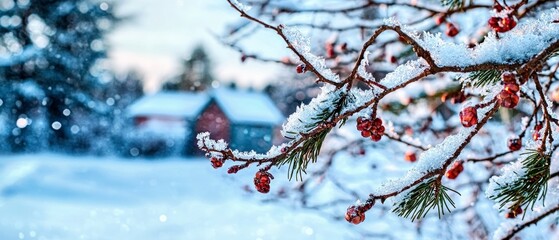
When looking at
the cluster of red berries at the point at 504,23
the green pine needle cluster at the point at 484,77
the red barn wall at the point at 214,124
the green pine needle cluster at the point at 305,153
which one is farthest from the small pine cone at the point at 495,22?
the red barn wall at the point at 214,124

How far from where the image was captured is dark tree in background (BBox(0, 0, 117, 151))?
15.3m

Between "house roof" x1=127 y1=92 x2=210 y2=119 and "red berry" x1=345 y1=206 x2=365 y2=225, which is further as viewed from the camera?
"house roof" x1=127 y1=92 x2=210 y2=119

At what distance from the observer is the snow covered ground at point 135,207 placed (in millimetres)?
6273

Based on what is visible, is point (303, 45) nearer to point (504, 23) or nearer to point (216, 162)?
point (216, 162)

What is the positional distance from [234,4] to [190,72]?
1194 inches

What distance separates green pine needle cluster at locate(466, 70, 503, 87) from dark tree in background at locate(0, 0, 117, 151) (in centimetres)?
1623

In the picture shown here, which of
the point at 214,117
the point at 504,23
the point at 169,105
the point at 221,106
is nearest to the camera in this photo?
the point at 504,23

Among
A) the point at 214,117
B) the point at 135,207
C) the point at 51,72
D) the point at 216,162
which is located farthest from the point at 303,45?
the point at 214,117

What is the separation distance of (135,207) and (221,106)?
32.3 ft

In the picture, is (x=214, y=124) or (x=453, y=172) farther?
(x=214, y=124)

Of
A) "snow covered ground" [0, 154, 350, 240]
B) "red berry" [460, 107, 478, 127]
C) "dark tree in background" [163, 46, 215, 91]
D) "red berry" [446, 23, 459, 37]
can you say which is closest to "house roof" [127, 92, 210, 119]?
Answer: "snow covered ground" [0, 154, 350, 240]

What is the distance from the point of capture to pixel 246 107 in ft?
59.6

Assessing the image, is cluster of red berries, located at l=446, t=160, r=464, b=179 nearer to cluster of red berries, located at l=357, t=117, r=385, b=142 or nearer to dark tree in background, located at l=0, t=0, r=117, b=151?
cluster of red berries, located at l=357, t=117, r=385, b=142

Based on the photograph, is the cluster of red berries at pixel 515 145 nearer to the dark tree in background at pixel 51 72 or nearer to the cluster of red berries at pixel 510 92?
the cluster of red berries at pixel 510 92
